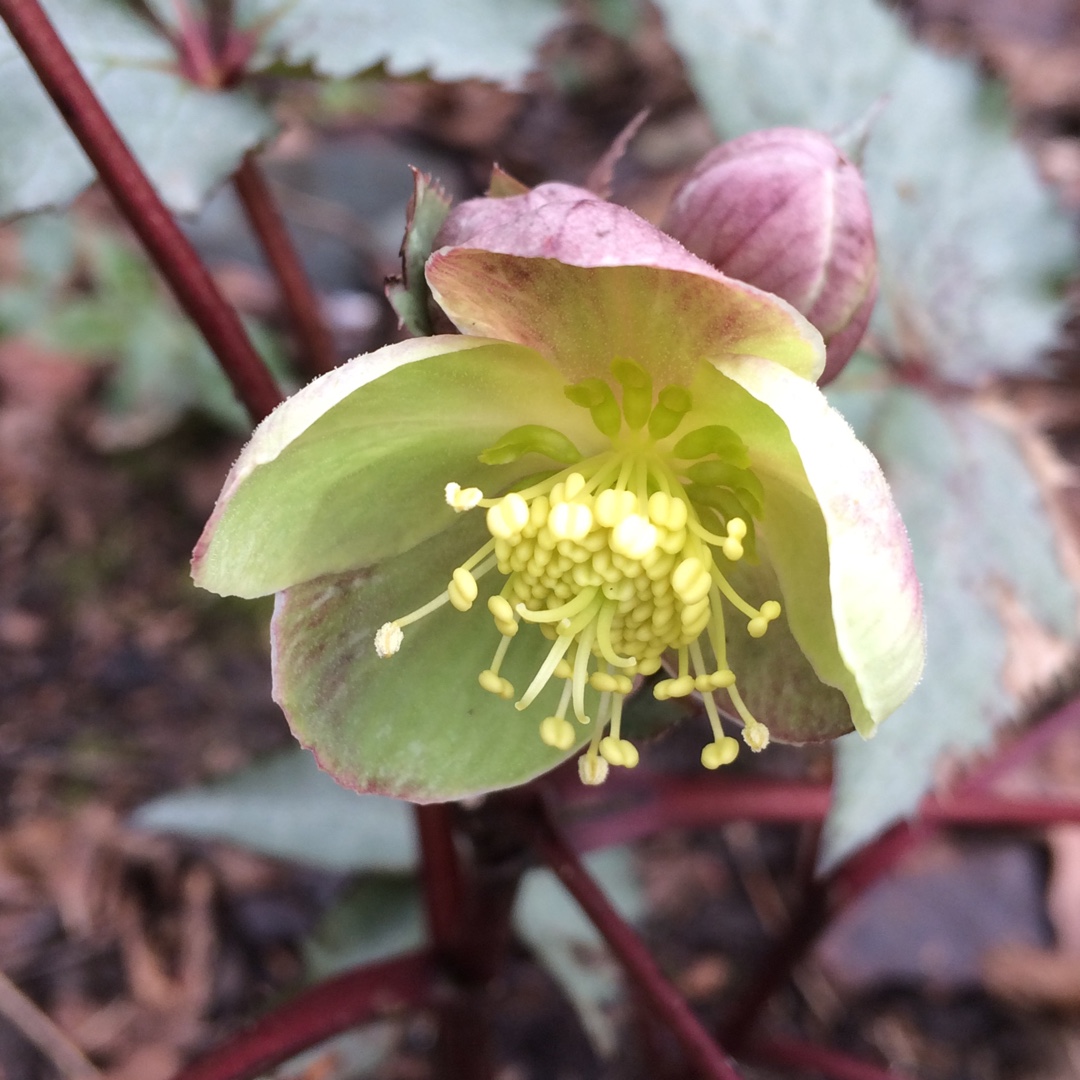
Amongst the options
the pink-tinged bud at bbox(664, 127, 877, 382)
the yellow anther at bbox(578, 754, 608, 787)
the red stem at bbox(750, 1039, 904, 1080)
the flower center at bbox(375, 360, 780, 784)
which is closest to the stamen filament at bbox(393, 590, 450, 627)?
the flower center at bbox(375, 360, 780, 784)

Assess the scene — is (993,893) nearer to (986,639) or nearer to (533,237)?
(986,639)

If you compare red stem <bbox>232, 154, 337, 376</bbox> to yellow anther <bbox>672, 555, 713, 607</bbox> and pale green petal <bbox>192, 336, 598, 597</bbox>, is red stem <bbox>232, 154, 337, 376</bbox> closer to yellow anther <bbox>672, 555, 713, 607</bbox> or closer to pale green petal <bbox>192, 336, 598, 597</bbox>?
pale green petal <bbox>192, 336, 598, 597</bbox>

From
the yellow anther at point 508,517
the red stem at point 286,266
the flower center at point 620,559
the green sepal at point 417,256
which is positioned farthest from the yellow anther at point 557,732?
the red stem at point 286,266

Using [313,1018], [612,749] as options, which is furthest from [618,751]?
[313,1018]

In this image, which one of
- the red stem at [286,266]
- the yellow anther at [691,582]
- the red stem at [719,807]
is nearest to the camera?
the yellow anther at [691,582]

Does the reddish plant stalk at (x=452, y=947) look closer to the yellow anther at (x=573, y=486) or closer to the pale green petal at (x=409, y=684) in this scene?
the pale green petal at (x=409, y=684)

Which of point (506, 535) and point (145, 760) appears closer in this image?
point (506, 535)

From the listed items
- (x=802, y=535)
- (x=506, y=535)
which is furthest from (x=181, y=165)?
(x=802, y=535)
